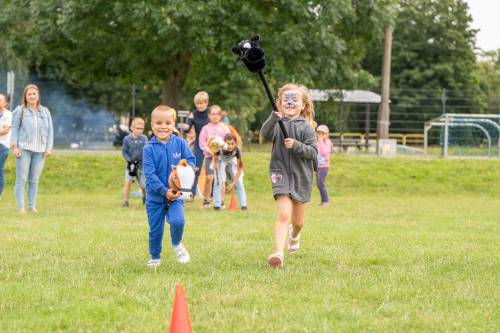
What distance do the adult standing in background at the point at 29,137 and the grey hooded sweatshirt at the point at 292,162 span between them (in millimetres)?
6177

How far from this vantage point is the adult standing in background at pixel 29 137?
1297 cm

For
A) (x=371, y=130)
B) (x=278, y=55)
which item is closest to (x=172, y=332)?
(x=278, y=55)

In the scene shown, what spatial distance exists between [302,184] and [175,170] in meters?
1.29

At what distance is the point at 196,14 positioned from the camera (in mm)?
23750

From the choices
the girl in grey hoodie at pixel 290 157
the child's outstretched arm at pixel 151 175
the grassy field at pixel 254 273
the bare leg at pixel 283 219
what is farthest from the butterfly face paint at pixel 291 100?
the grassy field at pixel 254 273

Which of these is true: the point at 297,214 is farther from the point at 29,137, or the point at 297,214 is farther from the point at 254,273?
the point at 29,137

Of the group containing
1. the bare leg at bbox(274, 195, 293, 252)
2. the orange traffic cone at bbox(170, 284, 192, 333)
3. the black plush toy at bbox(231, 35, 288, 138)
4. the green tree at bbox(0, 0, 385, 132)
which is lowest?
the orange traffic cone at bbox(170, 284, 192, 333)

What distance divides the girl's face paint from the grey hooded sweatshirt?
0.10m

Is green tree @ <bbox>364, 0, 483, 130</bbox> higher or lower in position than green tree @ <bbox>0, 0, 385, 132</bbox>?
higher

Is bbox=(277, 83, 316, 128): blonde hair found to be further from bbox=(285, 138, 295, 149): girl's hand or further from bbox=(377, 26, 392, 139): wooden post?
bbox=(377, 26, 392, 139): wooden post

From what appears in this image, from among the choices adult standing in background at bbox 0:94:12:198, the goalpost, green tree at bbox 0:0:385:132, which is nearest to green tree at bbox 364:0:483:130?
the goalpost

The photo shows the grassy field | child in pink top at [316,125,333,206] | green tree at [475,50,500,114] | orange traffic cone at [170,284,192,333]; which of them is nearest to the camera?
orange traffic cone at [170,284,192,333]

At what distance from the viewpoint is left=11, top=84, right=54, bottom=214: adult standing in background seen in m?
13.0

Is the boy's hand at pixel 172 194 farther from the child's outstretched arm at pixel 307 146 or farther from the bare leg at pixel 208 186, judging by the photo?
the bare leg at pixel 208 186
